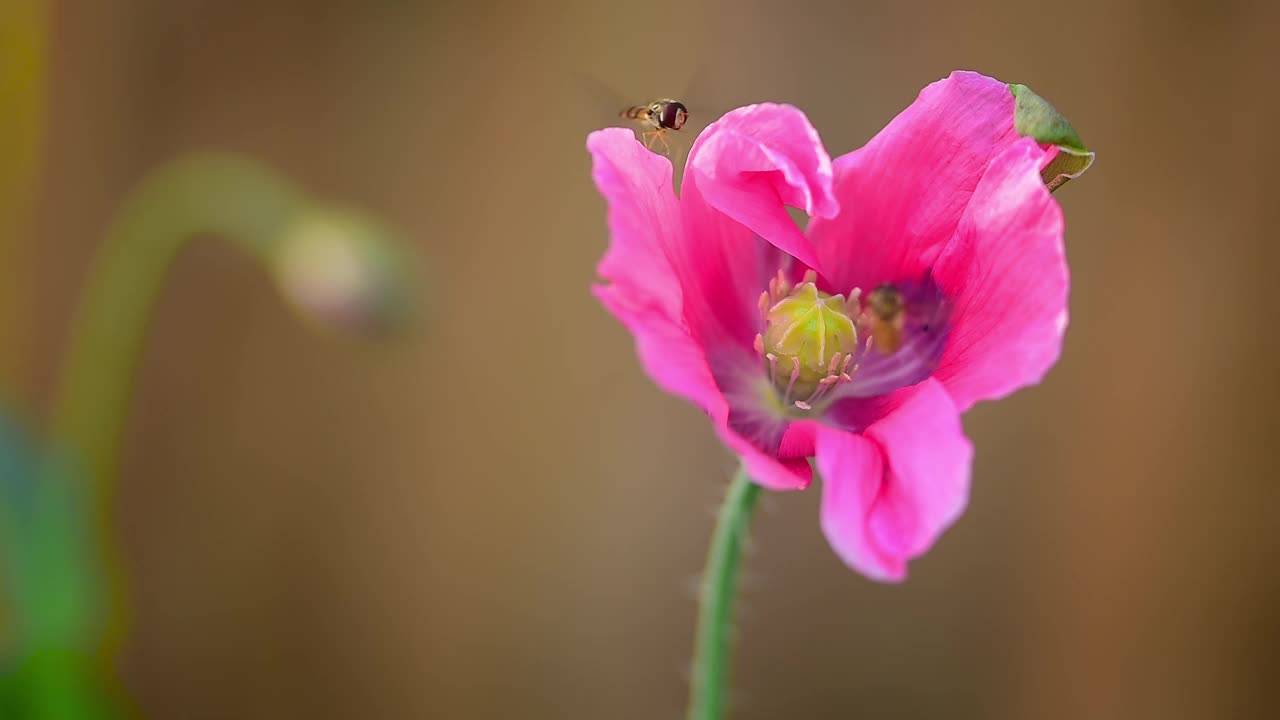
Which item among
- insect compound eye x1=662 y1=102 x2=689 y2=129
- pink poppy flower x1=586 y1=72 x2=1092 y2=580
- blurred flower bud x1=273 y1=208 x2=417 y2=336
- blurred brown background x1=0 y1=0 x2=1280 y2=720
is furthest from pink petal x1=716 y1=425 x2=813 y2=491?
blurred brown background x1=0 y1=0 x2=1280 y2=720

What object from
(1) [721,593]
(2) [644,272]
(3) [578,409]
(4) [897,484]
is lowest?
(3) [578,409]

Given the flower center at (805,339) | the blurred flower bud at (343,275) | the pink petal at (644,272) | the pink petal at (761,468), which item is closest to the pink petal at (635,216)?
the pink petal at (644,272)

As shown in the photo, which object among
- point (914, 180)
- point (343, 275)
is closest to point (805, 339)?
point (914, 180)

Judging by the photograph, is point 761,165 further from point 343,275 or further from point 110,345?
point 110,345

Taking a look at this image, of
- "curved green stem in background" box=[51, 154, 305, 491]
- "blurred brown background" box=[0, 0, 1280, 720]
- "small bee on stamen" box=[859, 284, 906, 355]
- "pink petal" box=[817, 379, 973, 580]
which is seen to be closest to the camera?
"pink petal" box=[817, 379, 973, 580]

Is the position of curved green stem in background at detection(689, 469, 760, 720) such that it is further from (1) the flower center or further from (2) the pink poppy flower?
(1) the flower center

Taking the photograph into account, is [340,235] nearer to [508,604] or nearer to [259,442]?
[259,442]

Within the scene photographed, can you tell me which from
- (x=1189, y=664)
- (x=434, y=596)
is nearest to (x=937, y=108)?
(x=1189, y=664)
